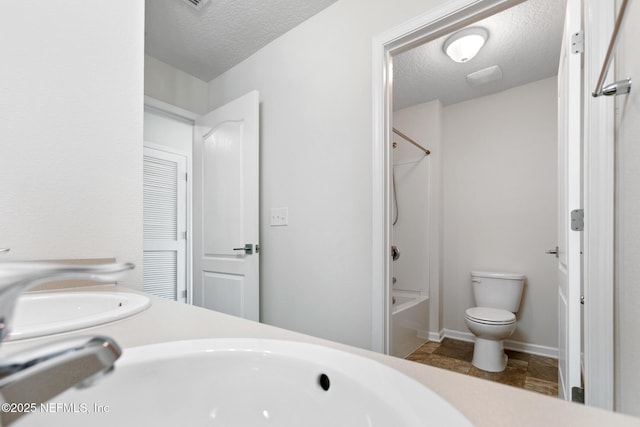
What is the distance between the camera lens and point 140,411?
0.42 m

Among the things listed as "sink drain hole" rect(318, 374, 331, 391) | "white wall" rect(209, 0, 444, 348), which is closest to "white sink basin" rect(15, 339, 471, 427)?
"sink drain hole" rect(318, 374, 331, 391)

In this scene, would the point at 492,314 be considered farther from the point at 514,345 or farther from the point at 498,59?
the point at 498,59

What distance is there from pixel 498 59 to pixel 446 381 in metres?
2.53

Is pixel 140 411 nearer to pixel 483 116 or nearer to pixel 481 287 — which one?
pixel 481 287

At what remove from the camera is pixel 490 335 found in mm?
2078

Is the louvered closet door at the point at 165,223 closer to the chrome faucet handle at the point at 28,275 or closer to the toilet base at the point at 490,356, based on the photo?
the toilet base at the point at 490,356

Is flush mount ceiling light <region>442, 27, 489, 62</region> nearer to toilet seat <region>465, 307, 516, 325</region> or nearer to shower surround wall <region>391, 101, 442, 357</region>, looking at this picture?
shower surround wall <region>391, 101, 442, 357</region>

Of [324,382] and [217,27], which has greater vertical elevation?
[217,27]

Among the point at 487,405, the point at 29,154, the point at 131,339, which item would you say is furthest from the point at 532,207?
the point at 29,154

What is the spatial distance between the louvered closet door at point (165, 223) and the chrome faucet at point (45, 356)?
9.68 feet

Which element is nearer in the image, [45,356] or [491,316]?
[45,356]

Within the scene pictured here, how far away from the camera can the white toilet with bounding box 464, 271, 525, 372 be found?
2.07 meters

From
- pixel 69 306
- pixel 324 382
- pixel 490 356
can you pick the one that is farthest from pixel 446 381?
pixel 490 356

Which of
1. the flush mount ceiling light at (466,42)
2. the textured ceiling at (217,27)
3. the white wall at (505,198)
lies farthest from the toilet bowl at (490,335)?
the textured ceiling at (217,27)
